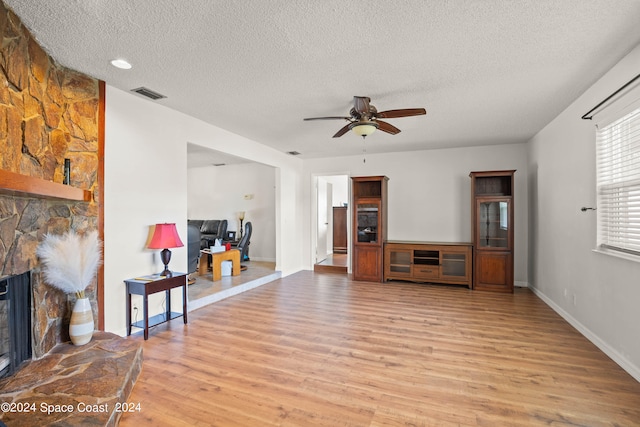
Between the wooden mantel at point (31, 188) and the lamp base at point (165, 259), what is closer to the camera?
the wooden mantel at point (31, 188)

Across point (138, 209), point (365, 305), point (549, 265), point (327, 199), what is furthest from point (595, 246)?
point (327, 199)

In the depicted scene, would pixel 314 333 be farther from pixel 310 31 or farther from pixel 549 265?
pixel 549 265

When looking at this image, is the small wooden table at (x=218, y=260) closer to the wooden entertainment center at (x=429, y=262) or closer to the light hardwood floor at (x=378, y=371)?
the light hardwood floor at (x=378, y=371)

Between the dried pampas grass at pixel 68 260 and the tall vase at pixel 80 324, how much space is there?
93 millimetres

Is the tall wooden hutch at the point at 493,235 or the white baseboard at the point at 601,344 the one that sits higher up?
the tall wooden hutch at the point at 493,235

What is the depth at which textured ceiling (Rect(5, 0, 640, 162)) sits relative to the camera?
2.04 meters

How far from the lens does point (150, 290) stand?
3.28 meters

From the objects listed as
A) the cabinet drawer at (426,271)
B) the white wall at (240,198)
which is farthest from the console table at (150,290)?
the white wall at (240,198)

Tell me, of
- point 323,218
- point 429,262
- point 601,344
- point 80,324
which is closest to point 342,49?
point 80,324

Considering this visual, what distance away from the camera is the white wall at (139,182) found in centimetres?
325

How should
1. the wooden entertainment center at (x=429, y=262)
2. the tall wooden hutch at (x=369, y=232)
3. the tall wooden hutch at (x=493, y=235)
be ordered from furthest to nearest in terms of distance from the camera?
the tall wooden hutch at (x=369, y=232)
the wooden entertainment center at (x=429, y=262)
the tall wooden hutch at (x=493, y=235)

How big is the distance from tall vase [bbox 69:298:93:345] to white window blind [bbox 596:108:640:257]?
14.4 ft

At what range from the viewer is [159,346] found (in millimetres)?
3096

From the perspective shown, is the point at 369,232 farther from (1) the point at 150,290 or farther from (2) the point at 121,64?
(2) the point at 121,64
